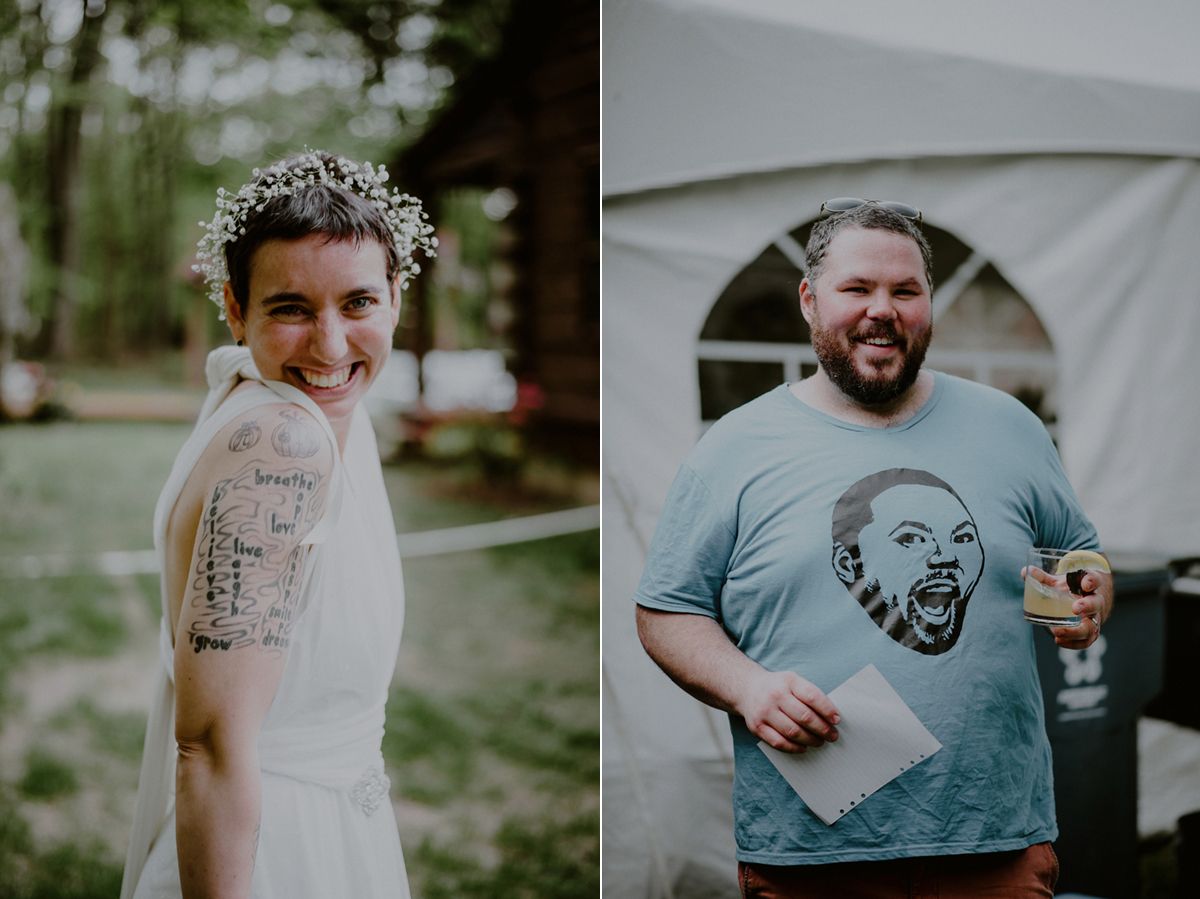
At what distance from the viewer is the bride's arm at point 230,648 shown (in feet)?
4.09

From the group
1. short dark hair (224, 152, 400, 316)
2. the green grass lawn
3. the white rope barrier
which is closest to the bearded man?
short dark hair (224, 152, 400, 316)

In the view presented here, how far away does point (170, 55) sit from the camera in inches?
89.0

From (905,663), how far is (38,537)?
3397 mm

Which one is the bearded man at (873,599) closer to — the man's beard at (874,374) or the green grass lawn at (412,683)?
the man's beard at (874,374)

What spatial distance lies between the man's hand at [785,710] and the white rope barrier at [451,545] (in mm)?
1796

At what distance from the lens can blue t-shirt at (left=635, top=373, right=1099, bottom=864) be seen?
162 centimetres

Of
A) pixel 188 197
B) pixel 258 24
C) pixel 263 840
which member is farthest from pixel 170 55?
pixel 263 840

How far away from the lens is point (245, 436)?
1.29 meters

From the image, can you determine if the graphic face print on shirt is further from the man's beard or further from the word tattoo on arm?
the word tattoo on arm

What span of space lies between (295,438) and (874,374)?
116cm

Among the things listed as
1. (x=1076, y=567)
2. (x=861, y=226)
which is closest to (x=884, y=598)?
(x=1076, y=567)

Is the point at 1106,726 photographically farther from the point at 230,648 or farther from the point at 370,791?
the point at 230,648

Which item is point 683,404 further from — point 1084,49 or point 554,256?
point 554,256

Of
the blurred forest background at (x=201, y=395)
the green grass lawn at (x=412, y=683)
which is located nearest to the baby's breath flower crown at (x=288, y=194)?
the blurred forest background at (x=201, y=395)
